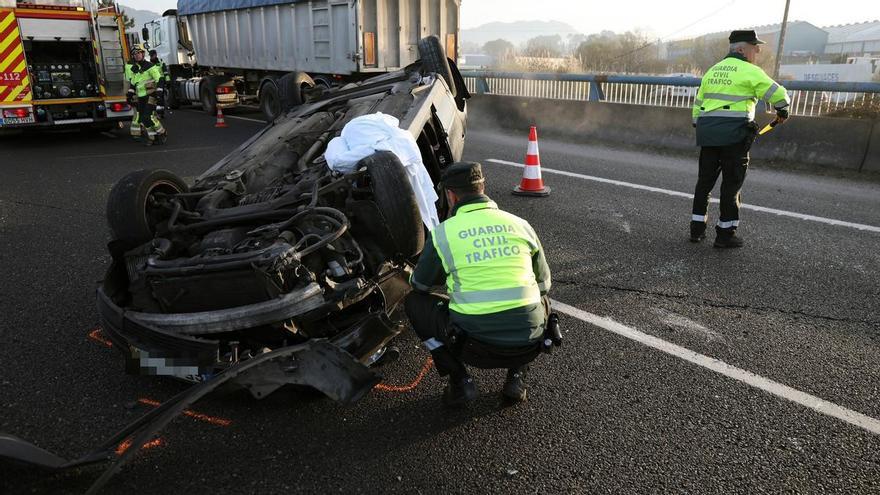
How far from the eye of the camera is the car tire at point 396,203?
335 cm

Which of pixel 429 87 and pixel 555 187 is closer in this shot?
pixel 429 87

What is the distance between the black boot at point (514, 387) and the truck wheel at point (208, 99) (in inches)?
601

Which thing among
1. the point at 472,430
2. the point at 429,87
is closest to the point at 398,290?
the point at 472,430

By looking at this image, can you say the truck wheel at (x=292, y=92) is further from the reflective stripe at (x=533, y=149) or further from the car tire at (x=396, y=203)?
the car tire at (x=396, y=203)

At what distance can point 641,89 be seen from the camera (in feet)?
35.8

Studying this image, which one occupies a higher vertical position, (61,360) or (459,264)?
(459,264)

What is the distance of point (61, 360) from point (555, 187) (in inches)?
217

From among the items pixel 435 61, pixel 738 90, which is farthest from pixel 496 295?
pixel 435 61

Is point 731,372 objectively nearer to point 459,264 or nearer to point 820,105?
point 459,264

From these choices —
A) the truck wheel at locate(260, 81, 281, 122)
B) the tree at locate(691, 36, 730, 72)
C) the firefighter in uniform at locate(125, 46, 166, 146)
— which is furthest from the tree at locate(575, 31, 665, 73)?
the firefighter in uniform at locate(125, 46, 166, 146)

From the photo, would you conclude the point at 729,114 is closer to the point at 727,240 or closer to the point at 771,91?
the point at 771,91

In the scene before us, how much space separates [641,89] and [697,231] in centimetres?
620

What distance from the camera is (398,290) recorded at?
3.49 meters

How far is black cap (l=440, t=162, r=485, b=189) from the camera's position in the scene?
9.62 ft
